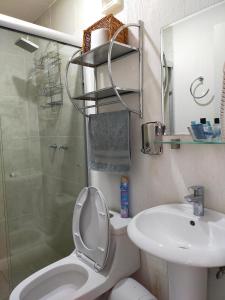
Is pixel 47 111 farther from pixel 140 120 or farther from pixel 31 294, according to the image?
pixel 31 294

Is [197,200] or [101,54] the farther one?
[101,54]

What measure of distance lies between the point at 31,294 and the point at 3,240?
72 cm

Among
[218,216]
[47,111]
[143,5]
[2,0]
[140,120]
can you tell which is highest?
[2,0]

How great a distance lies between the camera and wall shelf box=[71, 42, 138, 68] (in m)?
1.36

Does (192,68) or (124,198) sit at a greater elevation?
(192,68)

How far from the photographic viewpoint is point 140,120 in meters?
1.43

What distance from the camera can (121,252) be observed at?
1373 millimetres

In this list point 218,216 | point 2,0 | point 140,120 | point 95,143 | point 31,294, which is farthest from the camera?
point 2,0

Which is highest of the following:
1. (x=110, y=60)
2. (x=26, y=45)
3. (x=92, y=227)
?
(x=26, y=45)

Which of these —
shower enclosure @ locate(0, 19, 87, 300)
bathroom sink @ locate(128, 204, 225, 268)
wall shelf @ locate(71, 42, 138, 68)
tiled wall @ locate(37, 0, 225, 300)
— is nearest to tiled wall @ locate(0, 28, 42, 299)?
shower enclosure @ locate(0, 19, 87, 300)

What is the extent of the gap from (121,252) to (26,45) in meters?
1.56

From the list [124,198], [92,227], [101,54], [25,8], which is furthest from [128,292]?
[25,8]

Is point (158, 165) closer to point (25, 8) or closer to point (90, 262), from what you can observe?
point (90, 262)

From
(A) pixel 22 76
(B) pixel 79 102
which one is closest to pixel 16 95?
(A) pixel 22 76
